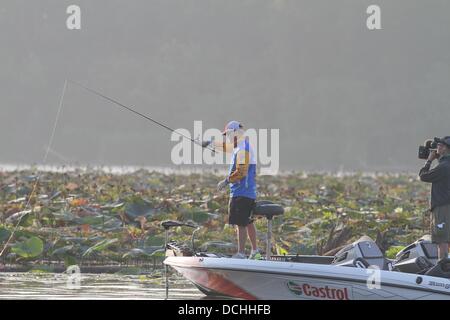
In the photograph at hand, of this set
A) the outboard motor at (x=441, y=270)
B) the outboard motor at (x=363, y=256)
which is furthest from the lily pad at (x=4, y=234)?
the outboard motor at (x=441, y=270)

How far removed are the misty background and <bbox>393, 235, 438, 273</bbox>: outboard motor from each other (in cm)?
5647

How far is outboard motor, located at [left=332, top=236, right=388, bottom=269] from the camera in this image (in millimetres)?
13254

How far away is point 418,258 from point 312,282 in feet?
4.24

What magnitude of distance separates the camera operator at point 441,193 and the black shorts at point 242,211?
1.97 m

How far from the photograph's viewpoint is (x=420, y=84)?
8662cm

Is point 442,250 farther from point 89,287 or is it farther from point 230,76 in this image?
point 230,76

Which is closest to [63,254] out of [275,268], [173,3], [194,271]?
[194,271]

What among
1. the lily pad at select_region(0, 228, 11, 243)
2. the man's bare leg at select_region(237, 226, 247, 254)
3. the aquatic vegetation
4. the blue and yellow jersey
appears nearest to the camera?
the blue and yellow jersey

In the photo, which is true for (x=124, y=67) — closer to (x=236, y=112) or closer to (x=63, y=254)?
(x=236, y=112)

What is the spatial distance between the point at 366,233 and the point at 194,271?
17.9 ft

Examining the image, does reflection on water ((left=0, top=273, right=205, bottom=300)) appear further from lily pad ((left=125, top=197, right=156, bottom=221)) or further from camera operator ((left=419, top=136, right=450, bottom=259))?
lily pad ((left=125, top=197, right=156, bottom=221))

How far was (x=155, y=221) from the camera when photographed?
773 inches

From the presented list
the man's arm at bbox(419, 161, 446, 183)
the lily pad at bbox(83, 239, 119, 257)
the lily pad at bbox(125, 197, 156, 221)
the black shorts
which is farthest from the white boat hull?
the lily pad at bbox(125, 197, 156, 221)

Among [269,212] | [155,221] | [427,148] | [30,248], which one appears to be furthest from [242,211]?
[155,221]
